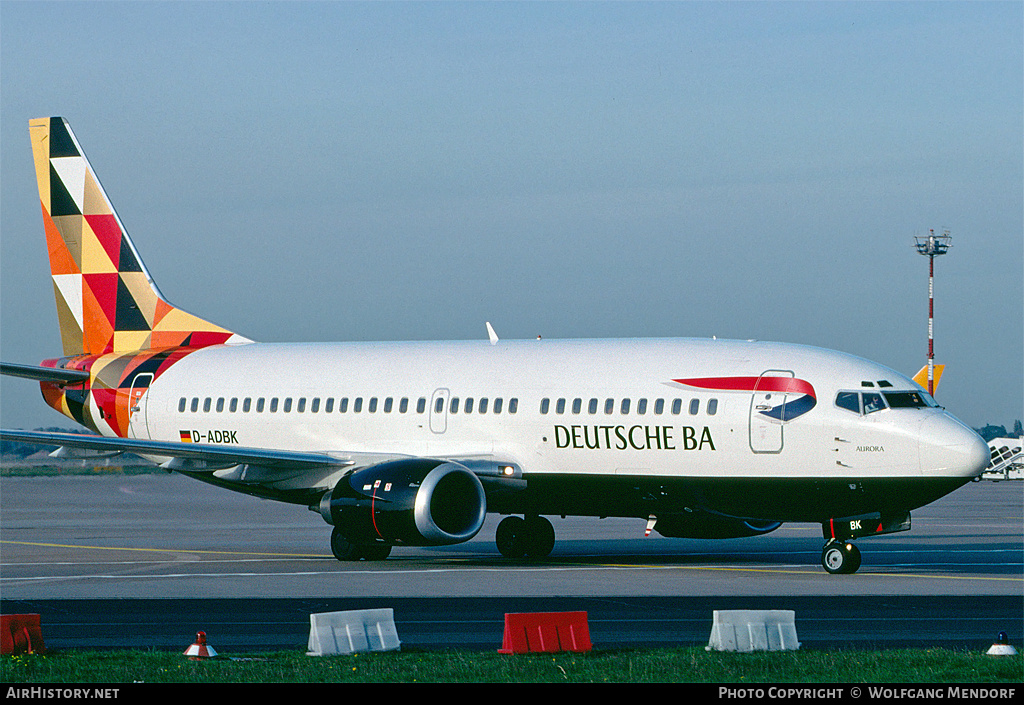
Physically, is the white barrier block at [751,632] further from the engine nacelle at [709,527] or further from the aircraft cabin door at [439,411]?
the aircraft cabin door at [439,411]

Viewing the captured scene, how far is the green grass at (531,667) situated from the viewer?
43.4ft

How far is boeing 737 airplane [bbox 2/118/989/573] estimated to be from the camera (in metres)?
25.2

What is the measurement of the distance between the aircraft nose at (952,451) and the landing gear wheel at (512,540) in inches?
357

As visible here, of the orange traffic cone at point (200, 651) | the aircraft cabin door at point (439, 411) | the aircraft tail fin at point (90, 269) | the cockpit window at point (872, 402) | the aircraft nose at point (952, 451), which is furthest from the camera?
the aircraft tail fin at point (90, 269)

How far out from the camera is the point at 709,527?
95.0 ft

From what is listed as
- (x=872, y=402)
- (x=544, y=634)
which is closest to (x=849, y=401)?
(x=872, y=402)

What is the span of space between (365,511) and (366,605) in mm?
6528

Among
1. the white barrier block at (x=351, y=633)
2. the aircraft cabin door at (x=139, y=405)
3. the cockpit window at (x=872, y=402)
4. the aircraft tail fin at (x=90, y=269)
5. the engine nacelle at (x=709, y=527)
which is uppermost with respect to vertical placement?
the aircraft tail fin at (x=90, y=269)

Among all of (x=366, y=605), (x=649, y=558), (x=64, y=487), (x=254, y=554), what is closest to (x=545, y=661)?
(x=366, y=605)

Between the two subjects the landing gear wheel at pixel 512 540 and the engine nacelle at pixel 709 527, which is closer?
the engine nacelle at pixel 709 527

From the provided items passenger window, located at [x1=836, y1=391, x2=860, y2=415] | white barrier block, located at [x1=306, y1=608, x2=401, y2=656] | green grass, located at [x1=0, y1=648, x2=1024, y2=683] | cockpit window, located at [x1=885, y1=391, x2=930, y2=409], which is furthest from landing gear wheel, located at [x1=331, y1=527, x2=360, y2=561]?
green grass, located at [x1=0, y1=648, x2=1024, y2=683]

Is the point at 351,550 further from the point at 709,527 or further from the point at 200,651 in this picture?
the point at 200,651

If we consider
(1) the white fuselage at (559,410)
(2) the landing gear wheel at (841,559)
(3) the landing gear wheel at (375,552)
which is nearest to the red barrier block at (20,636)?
(3) the landing gear wheel at (375,552)

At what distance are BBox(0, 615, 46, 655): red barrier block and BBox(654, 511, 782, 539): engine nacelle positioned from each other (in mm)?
15476
